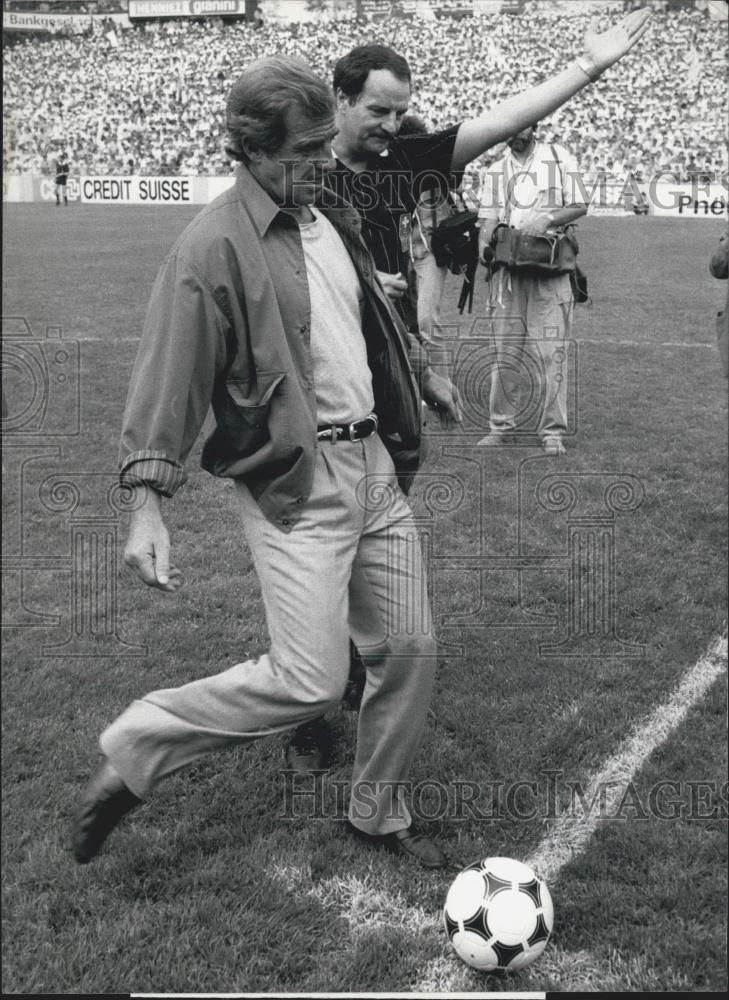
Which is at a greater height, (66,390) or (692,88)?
(692,88)

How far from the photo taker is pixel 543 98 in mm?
3547

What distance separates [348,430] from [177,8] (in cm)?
1567

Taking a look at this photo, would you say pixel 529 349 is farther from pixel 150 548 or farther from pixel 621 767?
pixel 150 548

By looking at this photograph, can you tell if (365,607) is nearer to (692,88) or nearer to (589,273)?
(589,273)

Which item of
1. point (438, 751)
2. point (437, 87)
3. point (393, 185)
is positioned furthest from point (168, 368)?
point (437, 87)

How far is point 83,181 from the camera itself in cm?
3566

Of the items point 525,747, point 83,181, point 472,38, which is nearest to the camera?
point 525,747

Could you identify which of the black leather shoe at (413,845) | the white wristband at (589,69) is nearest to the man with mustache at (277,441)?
the black leather shoe at (413,845)

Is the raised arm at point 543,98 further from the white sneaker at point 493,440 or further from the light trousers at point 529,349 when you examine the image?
the white sneaker at point 493,440

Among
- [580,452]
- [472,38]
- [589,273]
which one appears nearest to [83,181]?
[472,38]

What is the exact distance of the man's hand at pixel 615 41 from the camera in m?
3.64

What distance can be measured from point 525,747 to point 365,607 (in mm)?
1073

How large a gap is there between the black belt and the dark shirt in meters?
0.90

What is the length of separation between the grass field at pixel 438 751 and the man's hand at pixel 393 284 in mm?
1585
